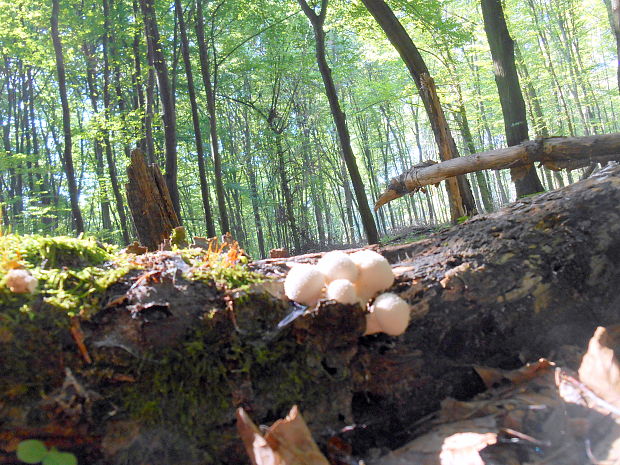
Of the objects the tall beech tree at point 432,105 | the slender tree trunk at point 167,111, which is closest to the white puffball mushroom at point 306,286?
the tall beech tree at point 432,105

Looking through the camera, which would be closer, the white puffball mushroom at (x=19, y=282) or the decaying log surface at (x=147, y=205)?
the white puffball mushroom at (x=19, y=282)

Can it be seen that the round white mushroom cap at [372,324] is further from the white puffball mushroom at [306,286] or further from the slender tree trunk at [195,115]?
the slender tree trunk at [195,115]

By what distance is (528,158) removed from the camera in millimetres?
3988

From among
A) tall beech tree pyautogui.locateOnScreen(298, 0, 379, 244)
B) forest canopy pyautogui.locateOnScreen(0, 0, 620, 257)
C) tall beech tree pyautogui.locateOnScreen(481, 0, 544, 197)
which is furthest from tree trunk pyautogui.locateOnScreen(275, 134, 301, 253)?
tall beech tree pyautogui.locateOnScreen(481, 0, 544, 197)

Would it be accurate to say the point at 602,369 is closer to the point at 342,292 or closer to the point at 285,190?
the point at 342,292

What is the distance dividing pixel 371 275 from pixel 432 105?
5143mm

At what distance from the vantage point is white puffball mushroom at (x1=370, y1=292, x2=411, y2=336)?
1489 mm

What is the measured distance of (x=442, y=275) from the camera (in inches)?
70.8

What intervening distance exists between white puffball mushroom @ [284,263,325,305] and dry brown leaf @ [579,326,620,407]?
1.04 metres

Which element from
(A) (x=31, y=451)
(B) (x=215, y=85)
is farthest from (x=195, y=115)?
(A) (x=31, y=451)

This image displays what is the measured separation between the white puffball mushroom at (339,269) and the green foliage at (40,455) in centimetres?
105

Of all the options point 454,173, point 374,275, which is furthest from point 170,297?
point 454,173

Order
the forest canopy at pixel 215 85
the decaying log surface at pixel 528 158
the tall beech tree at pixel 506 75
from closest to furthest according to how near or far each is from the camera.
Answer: the decaying log surface at pixel 528 158 → the tall beech tree at pixel 506 75 → the forest canopy at pixel 215 85

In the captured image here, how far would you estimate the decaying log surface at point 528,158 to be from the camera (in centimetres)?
329
